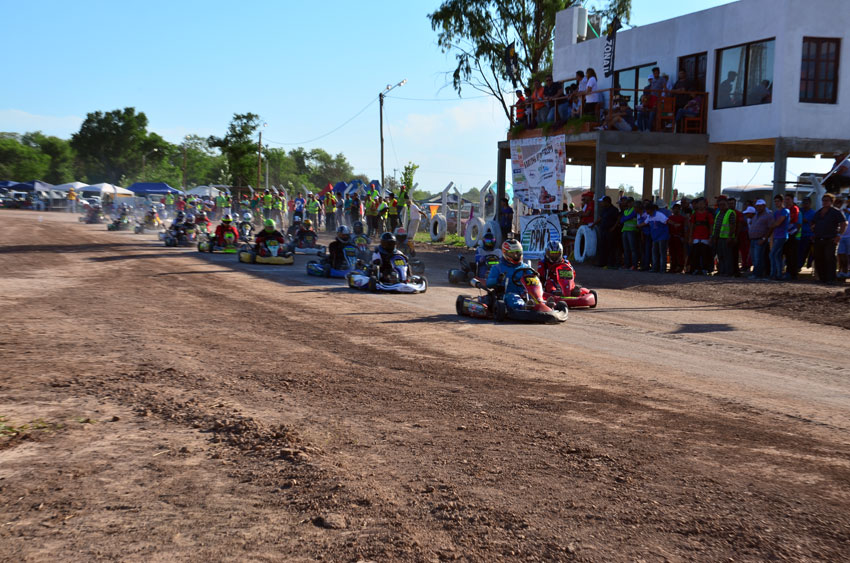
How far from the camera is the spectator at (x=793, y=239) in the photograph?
15.8m

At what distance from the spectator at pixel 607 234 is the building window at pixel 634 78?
19.8 ft

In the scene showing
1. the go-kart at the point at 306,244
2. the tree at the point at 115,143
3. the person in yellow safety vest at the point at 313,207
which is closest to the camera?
the go-kart at the point at 306,244

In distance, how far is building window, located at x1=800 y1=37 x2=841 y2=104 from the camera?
2017 cm

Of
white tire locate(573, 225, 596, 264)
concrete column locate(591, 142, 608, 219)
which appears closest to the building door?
concrete column locate(591, 142, 608, 219)

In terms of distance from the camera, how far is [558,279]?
12.9 meters

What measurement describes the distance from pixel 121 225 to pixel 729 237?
32.7 meters

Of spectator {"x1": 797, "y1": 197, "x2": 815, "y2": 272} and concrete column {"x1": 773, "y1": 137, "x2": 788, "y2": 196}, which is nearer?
spectator {"x1": 797, "y1": 197, "x2": 815, "y2": 272}

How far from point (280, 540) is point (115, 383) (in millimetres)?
3770

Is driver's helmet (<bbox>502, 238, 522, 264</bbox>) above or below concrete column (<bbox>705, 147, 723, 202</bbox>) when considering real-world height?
below

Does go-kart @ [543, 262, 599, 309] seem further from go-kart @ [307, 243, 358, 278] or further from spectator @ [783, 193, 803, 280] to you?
go-kart @ [307, 243, 358, 278]

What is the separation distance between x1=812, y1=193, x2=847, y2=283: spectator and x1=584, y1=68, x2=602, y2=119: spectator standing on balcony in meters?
8.80

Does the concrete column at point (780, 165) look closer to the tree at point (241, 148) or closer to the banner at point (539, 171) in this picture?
the banner at point (539, 171)

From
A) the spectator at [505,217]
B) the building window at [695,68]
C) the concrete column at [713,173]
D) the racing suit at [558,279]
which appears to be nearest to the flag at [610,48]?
the building window at [695,68]

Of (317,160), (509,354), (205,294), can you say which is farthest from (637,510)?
(317,160)
